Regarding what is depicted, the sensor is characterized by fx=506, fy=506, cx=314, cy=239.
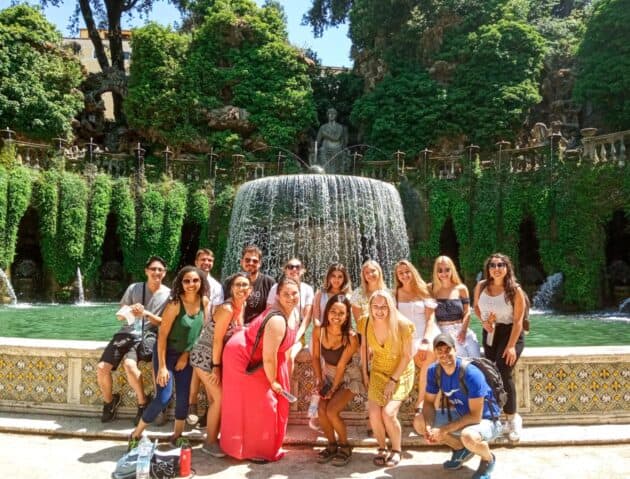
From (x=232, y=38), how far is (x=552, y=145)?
15713 mm

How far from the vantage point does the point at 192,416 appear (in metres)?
4.61

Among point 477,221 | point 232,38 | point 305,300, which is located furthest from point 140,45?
point 305,300

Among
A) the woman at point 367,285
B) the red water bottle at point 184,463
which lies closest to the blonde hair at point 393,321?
the woman at point 367,285

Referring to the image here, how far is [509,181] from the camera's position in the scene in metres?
16.1

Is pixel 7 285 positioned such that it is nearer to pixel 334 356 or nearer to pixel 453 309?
pixel 334 356

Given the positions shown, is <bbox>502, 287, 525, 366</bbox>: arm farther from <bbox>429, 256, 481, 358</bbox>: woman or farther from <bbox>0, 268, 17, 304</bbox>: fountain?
<bbox>0, 268, 17, 304</bbox>: fountain

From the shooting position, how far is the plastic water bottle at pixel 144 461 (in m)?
3.55

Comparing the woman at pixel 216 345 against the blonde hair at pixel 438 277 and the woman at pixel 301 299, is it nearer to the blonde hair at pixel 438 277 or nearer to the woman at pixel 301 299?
the woman at pixel 301 299

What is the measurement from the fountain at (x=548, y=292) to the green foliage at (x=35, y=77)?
1937 cm

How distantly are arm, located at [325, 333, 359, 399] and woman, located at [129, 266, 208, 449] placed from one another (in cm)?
122

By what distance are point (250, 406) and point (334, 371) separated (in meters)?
0.74

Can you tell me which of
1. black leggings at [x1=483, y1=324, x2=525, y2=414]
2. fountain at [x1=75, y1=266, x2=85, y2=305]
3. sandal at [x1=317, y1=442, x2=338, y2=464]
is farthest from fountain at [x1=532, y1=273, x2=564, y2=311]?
fountain at [x1=75, y1=266, x2=85, y2=305]

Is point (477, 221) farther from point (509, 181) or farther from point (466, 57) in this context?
point (466, 57)

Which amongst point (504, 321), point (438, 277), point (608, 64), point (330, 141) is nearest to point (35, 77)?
point (330, 141)
